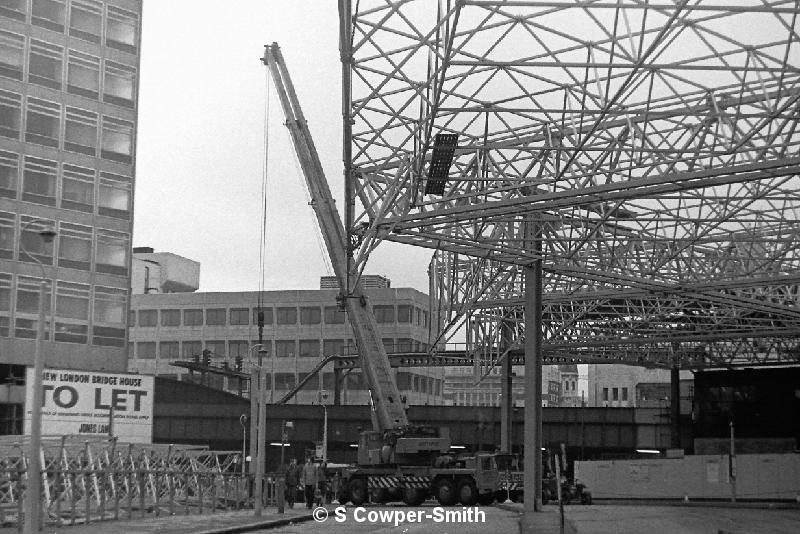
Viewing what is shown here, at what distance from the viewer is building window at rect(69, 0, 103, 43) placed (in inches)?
2301

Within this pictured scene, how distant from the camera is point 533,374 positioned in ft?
138

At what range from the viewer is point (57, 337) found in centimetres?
5662

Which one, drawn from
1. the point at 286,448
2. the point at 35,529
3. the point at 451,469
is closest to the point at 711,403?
the point at 286,448

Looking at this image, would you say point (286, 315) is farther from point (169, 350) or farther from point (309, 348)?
point (169, 350)

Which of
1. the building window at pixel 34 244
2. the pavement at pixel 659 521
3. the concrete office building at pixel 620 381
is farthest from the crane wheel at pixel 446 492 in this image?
the concrete office building at pixel 620 381

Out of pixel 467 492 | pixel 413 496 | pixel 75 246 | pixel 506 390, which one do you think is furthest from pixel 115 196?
pixel 467 492

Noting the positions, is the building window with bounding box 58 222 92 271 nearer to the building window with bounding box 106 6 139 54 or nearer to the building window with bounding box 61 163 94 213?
the building window with bounding box 61 163 94 213

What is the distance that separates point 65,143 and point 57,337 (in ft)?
32.1

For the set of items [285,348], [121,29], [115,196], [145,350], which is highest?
[121,29]

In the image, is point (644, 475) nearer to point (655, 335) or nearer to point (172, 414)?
point (655, 335)

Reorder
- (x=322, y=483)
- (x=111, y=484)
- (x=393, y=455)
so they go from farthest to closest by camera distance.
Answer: (x=322, y=483) < (x=393, y=455) < (x=111, y=484)

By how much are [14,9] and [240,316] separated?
2273 inches

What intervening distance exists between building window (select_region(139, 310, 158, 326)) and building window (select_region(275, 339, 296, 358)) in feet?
40.4

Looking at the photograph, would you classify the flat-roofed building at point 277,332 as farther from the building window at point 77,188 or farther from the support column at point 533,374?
the support column at point 533,374
